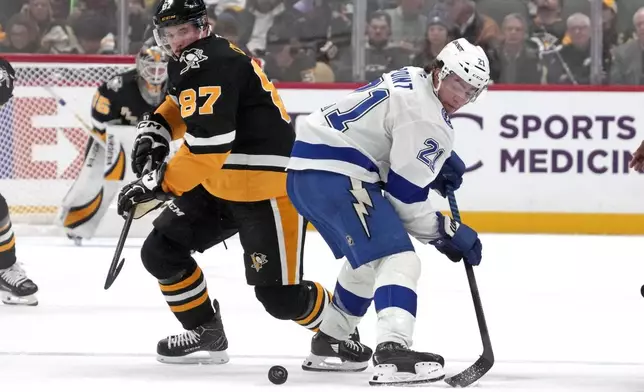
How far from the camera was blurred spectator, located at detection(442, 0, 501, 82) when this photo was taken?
874 cm

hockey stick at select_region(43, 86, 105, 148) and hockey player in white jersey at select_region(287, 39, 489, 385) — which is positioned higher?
hockey player in white jersey at select_region(287, 39, 489, 385)

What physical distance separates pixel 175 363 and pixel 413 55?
4758 mm

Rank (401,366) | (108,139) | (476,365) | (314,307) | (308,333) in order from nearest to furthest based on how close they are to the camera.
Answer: (401,366) < (476,365) < (314,307) < (308,333) < (108,139)

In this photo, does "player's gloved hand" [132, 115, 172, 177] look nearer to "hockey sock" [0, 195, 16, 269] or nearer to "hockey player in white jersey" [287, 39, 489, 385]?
"hockey player in white jersey" [287, 39, 489, 385]

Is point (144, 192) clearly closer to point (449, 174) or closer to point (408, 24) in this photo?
point (449, 174)

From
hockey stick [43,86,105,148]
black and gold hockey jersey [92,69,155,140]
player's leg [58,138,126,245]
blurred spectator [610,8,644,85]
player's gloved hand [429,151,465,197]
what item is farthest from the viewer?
blurred spectator [610,8,644,85]

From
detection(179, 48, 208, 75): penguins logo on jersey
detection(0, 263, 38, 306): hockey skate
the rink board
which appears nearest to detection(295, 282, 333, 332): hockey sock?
detection(179, 48, 208, 75): penguins logo on jersey

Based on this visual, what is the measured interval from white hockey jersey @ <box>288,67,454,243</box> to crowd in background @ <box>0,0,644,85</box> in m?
4.84

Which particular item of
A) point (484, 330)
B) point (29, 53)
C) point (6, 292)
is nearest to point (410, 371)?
point (484, 330)

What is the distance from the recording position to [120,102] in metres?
7.67

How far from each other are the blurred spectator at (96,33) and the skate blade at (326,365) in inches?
198

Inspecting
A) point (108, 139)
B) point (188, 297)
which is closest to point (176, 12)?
point (188, 297)

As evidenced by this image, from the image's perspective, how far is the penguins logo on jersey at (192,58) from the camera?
4.03 meters

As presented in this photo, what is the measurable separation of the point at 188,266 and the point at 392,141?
868mm
